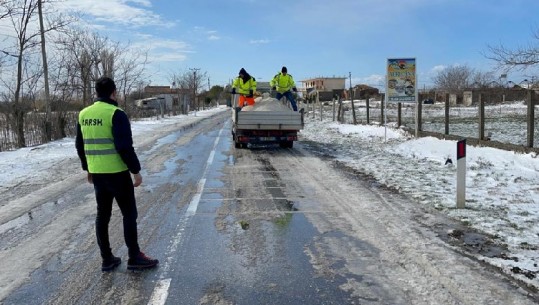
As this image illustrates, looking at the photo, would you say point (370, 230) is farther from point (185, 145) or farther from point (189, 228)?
point (185, 145)

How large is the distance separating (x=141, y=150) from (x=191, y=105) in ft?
188

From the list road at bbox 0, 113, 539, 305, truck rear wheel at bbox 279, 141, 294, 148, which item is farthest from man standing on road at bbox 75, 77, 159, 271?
truck rear wheel at bbox 279, 141, 294, 148

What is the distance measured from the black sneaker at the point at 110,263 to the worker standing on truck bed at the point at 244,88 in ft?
40.5

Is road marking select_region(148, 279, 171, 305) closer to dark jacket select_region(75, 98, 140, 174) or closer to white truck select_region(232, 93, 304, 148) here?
dark jacket select_region(75, 98, 140, 174)

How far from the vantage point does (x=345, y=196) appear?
8.30 meters

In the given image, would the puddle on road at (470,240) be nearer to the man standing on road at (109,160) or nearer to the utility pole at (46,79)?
the man standing on road at (109,160)

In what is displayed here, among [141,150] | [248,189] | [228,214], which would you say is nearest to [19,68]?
[141,150]

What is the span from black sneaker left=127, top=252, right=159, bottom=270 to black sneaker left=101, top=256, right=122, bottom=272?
16 cm

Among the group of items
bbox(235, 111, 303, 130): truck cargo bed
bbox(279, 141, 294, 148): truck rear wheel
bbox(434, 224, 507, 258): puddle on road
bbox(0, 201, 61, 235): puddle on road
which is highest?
bbox(235, 111, 303, 130): truck cargo bed

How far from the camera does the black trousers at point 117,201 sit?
478cm

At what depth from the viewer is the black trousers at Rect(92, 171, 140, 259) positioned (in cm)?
478

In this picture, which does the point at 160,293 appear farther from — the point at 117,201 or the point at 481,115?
the point at 481,115

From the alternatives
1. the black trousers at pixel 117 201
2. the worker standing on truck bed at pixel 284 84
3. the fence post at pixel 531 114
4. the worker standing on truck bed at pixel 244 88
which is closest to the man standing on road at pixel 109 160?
the black trousers at pixel 117 201

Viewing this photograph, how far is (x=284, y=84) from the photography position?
1845 centimetres
